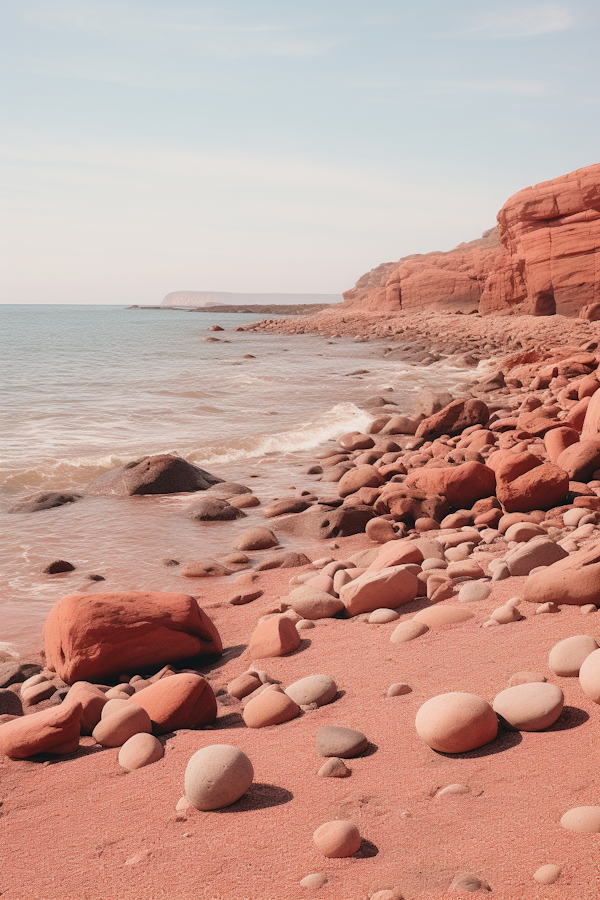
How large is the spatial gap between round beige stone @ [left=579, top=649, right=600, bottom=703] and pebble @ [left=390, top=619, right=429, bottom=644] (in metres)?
1.11

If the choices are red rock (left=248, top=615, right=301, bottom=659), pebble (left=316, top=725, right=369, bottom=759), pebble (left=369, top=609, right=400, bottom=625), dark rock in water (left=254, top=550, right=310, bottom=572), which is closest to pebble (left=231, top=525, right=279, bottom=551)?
dark rock in water (left=254, top=550, right=310, bottom=572)

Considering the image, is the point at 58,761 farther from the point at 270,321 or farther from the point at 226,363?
the point at 270,321

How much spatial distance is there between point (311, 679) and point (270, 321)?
57.8 metres

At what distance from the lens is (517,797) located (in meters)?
2.14

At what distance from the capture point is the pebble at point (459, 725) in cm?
245

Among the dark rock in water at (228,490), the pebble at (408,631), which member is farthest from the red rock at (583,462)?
the dark rock in water at (228,490)

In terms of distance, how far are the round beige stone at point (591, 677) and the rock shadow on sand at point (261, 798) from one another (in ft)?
3.82

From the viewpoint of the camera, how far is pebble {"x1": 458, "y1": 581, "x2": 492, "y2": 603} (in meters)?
3.98

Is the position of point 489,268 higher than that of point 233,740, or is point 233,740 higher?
point 489,268

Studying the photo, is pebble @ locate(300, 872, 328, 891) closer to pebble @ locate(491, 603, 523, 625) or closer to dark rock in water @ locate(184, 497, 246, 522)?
pebble @ locate(491, 603, 523, 625)

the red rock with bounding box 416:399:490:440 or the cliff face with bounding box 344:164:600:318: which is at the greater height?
the cliff face with bounding box 344:164:600:318

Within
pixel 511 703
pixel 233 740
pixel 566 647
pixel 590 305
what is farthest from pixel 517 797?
pixel 590 305

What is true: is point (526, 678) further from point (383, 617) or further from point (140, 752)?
point (140, 752)

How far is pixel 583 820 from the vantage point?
1913 mm
